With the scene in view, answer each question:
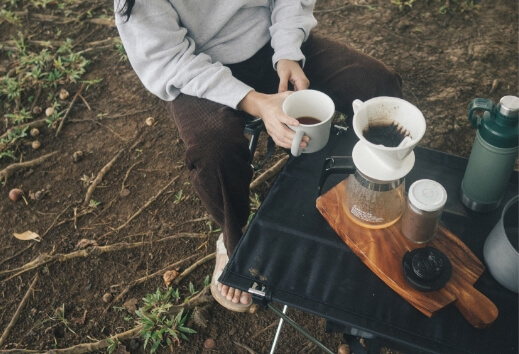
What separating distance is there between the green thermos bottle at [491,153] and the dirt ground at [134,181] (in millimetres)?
799

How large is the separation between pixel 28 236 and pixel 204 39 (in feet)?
5.27

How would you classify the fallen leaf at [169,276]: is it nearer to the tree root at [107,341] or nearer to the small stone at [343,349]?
the tree root at [107,341]

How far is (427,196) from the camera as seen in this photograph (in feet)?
4.43

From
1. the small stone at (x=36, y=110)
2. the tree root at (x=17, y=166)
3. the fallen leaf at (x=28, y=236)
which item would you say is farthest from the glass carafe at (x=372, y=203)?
the small stone at (x=36, y=110)

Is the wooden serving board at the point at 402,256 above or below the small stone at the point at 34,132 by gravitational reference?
above

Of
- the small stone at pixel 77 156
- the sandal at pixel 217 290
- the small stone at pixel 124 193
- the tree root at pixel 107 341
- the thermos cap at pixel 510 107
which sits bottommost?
the tree root at pixel 107 341

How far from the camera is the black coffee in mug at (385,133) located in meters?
1.43

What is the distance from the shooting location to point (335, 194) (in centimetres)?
166

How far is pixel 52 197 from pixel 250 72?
157cm

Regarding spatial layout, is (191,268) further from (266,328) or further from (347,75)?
(347,75)

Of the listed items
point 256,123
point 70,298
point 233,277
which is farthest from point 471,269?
point 70,298

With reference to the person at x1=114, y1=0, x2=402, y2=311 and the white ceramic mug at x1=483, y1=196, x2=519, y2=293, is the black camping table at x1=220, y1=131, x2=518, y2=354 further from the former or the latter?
the person at x1=114, y1=0, x2=402, y2=311

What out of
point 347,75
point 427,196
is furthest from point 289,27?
point 427,196

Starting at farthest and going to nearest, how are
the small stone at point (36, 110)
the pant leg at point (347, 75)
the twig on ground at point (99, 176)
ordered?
the small stone at point (36, 110) → the twig on ground at point (99, 176) → the pant leg at point (347, 75)
